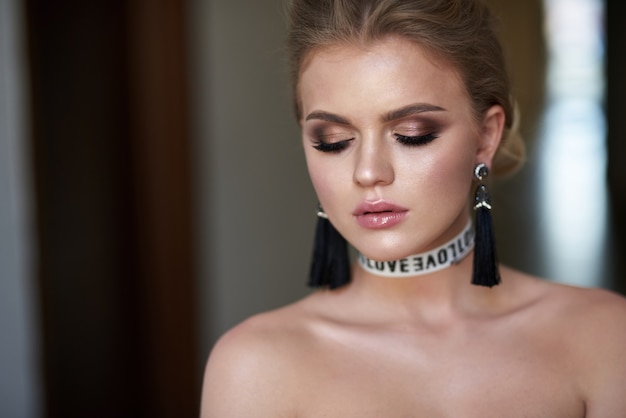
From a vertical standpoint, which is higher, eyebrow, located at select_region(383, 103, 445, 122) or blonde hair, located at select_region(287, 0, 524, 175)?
blonde hair, located at select_region(287, 0, 524, 175)

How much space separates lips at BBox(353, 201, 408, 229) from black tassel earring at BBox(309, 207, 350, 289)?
0.23 m

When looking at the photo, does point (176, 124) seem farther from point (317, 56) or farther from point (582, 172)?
point (582, 172)

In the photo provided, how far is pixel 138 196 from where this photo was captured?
11.0ft

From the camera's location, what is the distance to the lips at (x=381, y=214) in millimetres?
1533

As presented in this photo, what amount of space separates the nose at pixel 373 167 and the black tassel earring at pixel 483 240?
231 mm

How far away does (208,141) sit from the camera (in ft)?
11.0

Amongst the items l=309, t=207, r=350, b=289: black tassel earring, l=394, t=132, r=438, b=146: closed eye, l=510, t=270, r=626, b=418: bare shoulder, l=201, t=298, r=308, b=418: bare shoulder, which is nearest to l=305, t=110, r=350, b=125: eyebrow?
l=394, t=132, r=438, b=146: closed eye

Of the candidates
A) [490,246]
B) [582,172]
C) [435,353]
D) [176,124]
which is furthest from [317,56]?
[582,172]

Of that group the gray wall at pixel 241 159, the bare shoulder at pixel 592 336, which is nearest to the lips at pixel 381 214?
the bare shoulder at pixel 592 336

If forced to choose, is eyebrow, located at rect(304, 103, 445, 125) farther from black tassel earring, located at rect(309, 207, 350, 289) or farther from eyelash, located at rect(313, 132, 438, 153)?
black tassel earring, located at rect(309, 207, 350, 289)

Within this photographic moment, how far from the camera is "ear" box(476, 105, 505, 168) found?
1.69 metres

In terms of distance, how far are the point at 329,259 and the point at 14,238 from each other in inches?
64.7

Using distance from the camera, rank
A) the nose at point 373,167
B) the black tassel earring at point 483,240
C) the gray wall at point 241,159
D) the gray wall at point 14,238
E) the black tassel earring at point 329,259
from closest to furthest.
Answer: the nose at point 373,167, the black tassel earring at point 483,240, the black tassel earring at point 329,259, the gray wall at point 14,238, the gray wall at point 241,159

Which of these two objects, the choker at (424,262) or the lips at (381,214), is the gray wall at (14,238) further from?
the lips at (381,214)
